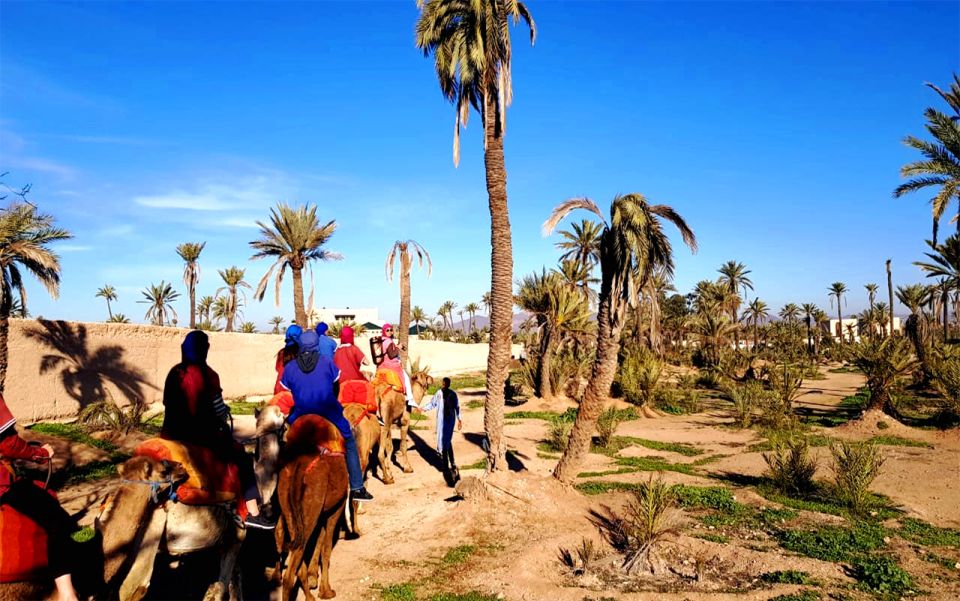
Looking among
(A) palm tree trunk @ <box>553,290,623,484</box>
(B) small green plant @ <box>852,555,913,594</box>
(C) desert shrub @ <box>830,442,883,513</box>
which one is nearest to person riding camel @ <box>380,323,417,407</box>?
(A) palm tree trunk @ <box>553,290,623,484</box>

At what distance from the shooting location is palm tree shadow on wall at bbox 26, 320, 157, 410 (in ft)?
51.5

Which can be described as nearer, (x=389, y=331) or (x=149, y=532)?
(x=149, y=532)

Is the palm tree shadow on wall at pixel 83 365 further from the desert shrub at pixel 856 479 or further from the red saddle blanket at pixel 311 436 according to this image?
the desert shrub at pixel 856 479

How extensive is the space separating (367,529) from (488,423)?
289 centimetres

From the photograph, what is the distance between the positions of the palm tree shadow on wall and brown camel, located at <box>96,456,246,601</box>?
1359 centimetres

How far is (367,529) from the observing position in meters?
9.25

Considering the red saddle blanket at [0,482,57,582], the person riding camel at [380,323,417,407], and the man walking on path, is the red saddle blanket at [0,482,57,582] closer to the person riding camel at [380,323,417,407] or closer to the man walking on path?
the person riding camel at [380,323,417,407]

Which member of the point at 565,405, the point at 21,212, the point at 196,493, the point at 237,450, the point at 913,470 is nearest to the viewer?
the point at 196,493

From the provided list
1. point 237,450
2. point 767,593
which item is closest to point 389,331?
point 237,450

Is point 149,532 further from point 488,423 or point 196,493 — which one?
point 488,423

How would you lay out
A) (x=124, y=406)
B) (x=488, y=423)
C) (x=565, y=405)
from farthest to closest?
1. (x=565, y=405)
2. (x=124, y=406)
3. (x=488, y=423)

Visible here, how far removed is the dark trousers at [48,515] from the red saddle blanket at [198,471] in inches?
26.7

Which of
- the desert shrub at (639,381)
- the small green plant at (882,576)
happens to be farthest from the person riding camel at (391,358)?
the desert shrub at (639,381)

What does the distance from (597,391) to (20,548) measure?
26.2 ft
